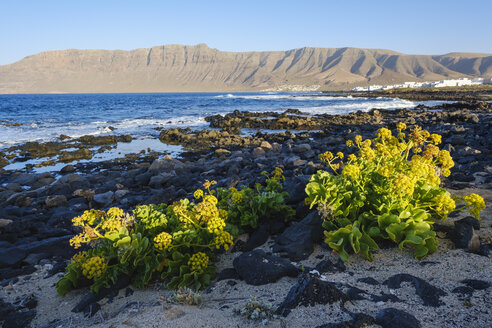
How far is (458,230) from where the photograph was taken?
139 inches

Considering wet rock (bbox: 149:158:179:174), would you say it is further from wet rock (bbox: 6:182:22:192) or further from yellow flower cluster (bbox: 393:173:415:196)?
yellow flower cluster (bbox: 393:173:415:196)

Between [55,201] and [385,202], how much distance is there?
884 cm

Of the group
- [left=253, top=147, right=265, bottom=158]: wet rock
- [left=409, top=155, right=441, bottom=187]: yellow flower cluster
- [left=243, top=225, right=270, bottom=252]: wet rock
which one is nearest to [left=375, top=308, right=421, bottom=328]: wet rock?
[left=409, top=155, right=441, bottom=187]: yellow flower cluster

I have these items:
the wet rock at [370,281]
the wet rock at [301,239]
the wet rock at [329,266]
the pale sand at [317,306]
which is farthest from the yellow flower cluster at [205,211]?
the wet rock at [370,281]

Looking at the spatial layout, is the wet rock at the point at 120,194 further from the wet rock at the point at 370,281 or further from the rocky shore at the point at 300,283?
the wet rock at the point at 370,281

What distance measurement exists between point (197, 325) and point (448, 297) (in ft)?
7.07

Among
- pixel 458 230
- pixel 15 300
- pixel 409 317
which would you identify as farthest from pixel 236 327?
pixel 15 300

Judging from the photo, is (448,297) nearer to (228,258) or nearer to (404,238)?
(404,238)

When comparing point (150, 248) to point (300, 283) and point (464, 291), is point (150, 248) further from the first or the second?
point (464, 291)

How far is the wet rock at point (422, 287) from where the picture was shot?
2.60 meters

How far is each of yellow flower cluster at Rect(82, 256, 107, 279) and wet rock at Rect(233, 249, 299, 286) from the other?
154cm

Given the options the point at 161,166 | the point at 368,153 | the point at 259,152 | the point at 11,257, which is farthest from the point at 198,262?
the point at 259,152

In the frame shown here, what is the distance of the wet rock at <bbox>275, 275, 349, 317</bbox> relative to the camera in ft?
8.71

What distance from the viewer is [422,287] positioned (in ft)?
9.05
